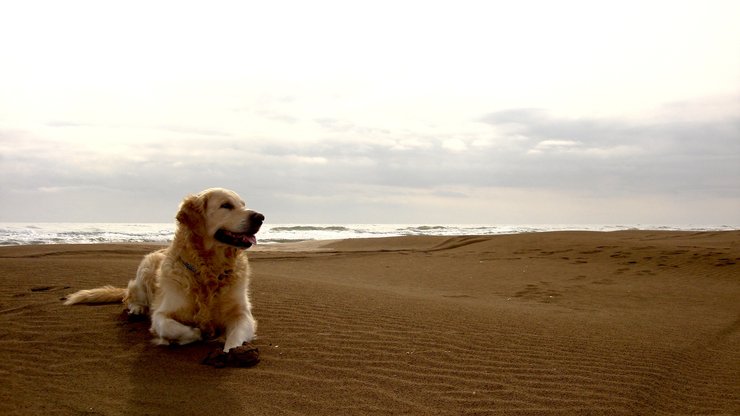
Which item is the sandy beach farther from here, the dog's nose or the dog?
the dog's nose

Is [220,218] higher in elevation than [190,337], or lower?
higher

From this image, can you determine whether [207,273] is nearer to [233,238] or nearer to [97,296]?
[233,238]

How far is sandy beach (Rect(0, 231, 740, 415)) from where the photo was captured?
4.11 meters

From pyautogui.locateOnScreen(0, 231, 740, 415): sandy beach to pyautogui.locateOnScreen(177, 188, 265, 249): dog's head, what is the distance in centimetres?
105

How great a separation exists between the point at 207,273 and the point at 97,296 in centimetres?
259

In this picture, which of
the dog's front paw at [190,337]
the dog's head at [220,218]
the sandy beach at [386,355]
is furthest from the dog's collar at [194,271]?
the sandy beach at [386,355]

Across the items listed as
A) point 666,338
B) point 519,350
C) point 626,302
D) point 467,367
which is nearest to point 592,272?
point 626,302

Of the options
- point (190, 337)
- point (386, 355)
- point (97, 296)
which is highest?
point (97, 296)

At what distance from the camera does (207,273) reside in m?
5.52

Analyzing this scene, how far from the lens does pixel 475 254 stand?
61.3 ft

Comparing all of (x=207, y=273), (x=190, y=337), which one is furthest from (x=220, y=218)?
(x=190, y=337)

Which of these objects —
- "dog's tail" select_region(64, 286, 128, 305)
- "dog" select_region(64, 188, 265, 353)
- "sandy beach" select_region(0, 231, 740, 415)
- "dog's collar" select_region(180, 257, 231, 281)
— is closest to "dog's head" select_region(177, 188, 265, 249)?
"dog" select_region(64, 188, 265, 353)

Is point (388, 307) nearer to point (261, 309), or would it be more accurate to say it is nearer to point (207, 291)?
point (261, 309)

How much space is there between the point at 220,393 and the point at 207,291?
1560 mm
